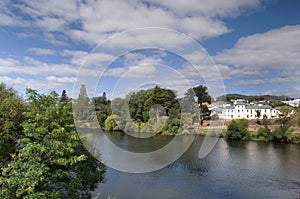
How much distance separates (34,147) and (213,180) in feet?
43.9

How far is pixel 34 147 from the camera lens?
6.32m

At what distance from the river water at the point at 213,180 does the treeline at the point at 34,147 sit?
4.51 m

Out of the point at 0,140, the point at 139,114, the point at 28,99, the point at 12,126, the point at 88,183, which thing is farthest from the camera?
the point at 139,114

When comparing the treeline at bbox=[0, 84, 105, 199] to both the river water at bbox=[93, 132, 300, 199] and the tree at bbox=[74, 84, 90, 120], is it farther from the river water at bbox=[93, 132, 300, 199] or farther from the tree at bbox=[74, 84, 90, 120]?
the river water at bbox=[93, 132, 300, 199]

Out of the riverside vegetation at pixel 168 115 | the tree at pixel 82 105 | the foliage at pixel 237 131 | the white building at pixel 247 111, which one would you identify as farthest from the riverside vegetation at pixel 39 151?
the white building at pixel 247 111

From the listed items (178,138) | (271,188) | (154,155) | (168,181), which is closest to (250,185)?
(271,188)

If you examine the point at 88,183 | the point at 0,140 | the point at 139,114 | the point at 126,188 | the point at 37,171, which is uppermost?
the point at 139,114

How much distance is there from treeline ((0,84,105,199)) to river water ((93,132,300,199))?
14.8ft

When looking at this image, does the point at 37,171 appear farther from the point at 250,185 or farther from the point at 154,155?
the point at 154,155

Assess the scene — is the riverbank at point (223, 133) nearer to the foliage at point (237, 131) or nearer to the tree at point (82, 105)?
the foliage at point (237, 131)

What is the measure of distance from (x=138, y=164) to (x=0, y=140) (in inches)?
569

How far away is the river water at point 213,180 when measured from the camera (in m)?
13.8

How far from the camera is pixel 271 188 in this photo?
15.4 metres

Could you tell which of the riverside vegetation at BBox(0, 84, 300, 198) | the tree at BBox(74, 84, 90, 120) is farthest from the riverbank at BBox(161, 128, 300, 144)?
the riverside vegetation at BBox(0, 84, 300, 198)
